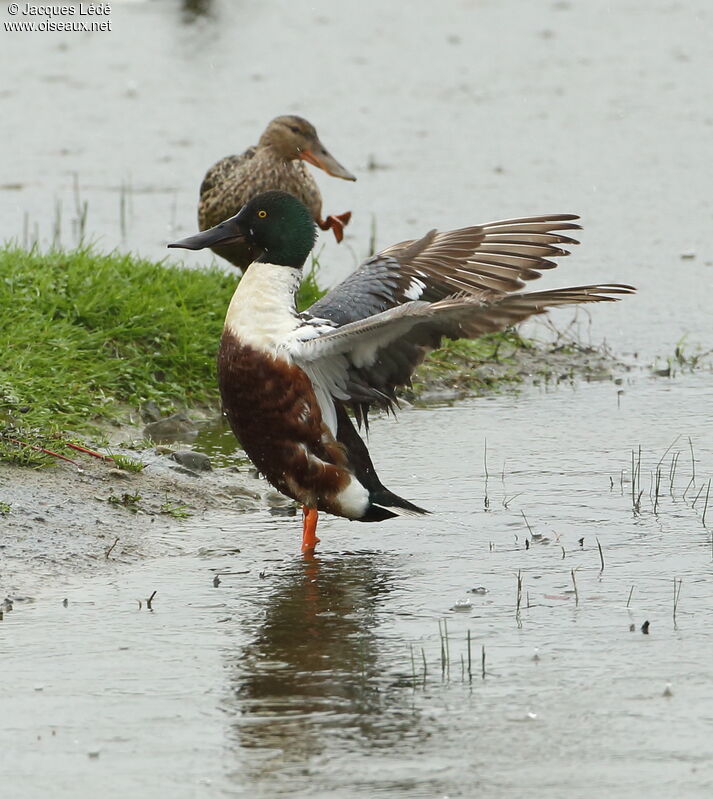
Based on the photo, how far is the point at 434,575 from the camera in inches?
214

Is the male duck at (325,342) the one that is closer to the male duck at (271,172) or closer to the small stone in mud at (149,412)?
the small stone in mud at (149,412)

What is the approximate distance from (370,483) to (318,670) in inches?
55.3

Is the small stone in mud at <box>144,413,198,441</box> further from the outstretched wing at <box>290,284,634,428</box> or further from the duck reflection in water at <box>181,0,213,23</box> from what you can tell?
the duck reflection in water at <box>181,0,213,23</box>

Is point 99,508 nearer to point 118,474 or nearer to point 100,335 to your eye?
point 118,474

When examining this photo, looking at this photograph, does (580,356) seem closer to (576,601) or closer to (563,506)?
(563,506)

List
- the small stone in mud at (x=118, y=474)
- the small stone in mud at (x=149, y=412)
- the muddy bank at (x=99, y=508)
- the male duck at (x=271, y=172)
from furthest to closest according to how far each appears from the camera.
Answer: the male duck at (x=271, y=172) → the small stone in mud at (x=149, y=412) → the small stone in mud at (x=118, y=474) → the muddy bank at (x=99, y=508)

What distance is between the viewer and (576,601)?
508 centimetres

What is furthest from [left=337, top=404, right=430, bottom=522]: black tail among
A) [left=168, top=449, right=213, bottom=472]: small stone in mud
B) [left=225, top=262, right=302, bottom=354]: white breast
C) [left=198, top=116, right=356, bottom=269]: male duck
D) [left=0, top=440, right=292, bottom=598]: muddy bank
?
[left=198, top=116, right=356, bottom=269]: male duck

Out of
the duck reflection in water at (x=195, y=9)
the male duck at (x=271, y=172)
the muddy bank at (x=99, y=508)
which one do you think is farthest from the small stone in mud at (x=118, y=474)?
the duck reflection in water at (x=195, y=9)

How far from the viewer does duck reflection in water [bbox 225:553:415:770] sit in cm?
405

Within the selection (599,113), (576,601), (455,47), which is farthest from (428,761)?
(455,47)

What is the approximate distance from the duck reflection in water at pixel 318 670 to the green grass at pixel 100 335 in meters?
1.83

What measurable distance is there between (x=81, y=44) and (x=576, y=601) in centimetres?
1254

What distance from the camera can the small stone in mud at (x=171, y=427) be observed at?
7137 millimetres
